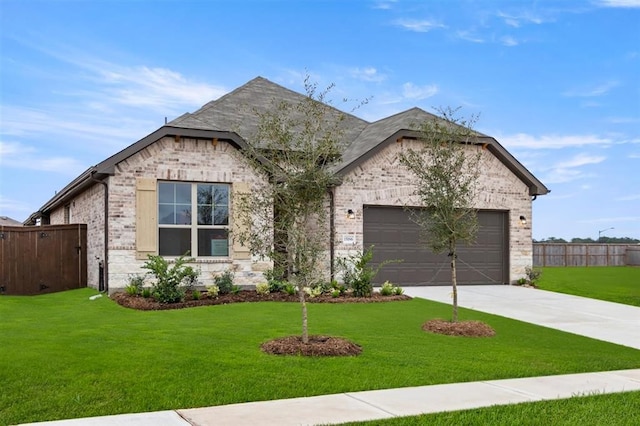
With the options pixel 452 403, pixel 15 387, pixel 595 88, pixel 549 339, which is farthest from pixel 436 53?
pixel 15 387

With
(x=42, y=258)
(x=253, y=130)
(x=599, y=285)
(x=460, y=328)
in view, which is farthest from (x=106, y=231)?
(x=599, y=285)

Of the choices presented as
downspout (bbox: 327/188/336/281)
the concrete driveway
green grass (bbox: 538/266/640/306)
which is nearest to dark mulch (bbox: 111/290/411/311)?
downspout (bbox: 327/188/336/281)

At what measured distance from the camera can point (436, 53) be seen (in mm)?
15039

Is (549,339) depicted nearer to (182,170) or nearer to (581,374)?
(581,374)

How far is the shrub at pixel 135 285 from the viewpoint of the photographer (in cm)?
1517

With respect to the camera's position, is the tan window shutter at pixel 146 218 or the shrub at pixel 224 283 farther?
the shrub at pixel 224 283

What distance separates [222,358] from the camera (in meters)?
8.15

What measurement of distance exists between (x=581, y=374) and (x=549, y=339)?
2.91 meters

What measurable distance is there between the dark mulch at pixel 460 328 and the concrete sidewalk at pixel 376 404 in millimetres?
3076

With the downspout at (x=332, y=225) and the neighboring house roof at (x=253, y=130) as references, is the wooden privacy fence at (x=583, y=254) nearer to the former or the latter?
the neighboring house roof at (x=253, y=130)

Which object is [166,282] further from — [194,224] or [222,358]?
[222,358]

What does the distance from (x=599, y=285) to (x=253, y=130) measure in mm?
13778

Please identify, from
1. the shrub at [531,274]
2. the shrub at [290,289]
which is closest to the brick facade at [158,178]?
the shrub at [290,289]

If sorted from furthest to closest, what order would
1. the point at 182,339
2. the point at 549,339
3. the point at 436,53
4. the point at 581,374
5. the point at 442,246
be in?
the point at 436,53 → the point at 442,246 → the point at 549,339 → the point at 182,339 → the point at 581,374
